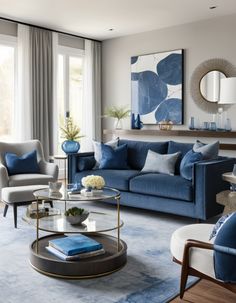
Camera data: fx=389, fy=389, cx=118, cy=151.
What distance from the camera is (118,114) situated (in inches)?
291

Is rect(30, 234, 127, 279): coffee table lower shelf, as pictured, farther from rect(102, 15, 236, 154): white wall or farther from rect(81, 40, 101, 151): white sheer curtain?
rect(81, 40, 101, 151): white sheer curtain

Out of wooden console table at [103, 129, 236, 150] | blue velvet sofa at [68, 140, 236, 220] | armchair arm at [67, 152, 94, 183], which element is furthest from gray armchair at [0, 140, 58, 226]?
wooden console table at [103, 129, 236, 150]

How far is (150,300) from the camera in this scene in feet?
8.32

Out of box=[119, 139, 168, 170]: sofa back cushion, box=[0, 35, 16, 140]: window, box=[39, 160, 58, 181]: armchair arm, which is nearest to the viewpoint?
box=[39, 160, 58, 181]: armchair arm

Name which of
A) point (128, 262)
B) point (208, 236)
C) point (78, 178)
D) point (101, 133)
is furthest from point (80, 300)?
point (101, 133)

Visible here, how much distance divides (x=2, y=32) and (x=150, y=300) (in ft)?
17.4

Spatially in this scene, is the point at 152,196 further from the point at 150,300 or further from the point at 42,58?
the point at 42,58

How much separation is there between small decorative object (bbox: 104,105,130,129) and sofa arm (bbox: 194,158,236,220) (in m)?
3.30

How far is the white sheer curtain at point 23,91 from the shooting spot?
Result: 6.66 m

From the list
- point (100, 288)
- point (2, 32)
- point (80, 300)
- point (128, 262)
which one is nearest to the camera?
point (80, 300)

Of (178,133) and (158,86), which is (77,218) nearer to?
(178,133)

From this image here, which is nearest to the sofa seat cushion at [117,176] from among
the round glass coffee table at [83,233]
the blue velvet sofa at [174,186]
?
the blue velvet sofa at [174,186]

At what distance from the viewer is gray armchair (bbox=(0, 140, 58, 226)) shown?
434cm

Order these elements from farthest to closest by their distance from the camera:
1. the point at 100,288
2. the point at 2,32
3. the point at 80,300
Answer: the point at 2,32 → the point at 100,288 → the point at 80,300
